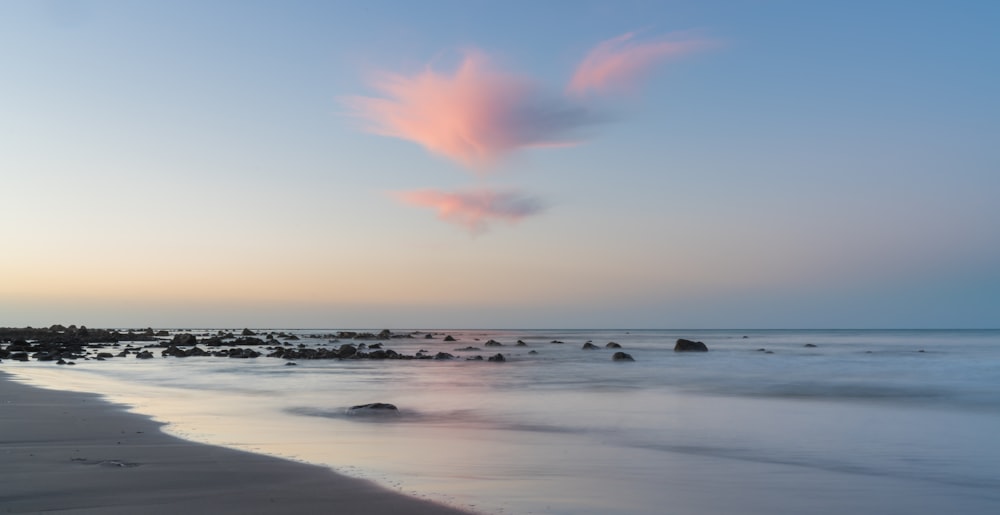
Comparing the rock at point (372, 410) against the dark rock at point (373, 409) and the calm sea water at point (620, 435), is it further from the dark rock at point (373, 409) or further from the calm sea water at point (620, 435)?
the calm sea water at point (620, 435)

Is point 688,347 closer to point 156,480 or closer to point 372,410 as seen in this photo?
point 372,410

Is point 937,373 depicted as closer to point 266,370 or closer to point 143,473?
point 266,370

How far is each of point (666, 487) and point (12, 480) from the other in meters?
7.75

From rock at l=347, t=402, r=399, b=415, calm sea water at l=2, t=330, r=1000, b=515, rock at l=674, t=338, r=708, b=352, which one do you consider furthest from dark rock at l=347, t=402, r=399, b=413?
rock at l=674, t=338, r=708, b=352

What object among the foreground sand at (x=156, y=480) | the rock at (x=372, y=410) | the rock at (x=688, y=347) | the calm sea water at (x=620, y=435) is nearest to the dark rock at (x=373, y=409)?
the rock at (x=372, y=410)

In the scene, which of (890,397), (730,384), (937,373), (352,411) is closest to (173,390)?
(352,411)

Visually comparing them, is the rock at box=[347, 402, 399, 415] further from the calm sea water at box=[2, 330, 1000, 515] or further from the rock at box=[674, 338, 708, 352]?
the rock at box=[674, 338, 708, 352]

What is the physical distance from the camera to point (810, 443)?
1359 centimetres

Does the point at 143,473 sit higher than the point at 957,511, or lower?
higher

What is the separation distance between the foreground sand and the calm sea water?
0.70 meters

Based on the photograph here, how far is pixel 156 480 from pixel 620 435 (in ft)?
29.8

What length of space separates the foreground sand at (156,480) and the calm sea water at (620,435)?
70 cm

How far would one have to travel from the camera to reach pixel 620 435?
1443 cm

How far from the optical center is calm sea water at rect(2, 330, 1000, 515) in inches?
343
